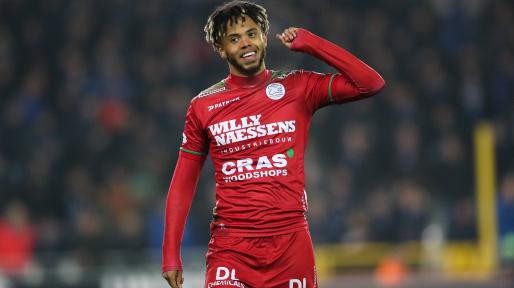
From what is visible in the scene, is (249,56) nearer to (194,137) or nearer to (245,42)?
(245,42)

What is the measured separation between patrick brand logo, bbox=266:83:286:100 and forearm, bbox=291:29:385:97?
0.71 feet

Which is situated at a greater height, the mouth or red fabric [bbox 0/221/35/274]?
red fabric [bbox 0/221/35/274]

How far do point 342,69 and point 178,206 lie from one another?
106 centimetres

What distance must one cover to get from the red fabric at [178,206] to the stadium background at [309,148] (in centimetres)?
550

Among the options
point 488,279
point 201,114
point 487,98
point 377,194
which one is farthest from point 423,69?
point 201,114

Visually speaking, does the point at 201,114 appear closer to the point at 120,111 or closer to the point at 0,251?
the point at 0,251

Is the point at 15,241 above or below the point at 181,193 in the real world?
above

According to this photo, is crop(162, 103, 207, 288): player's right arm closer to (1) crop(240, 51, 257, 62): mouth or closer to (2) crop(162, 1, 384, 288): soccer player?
(2) crop(162, 1, 384, 288): soccer player

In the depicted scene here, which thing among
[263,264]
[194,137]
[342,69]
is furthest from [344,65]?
[263,264]

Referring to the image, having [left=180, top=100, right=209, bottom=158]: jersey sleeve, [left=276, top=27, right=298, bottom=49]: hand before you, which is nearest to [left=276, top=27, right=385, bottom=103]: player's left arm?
[left=276, top=27, right=298, bottom=49]: hand

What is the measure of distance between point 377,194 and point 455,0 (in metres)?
3.97

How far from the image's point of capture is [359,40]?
1544cm

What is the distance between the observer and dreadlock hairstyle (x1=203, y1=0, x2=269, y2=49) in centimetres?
582

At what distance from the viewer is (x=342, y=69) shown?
5.72 m
